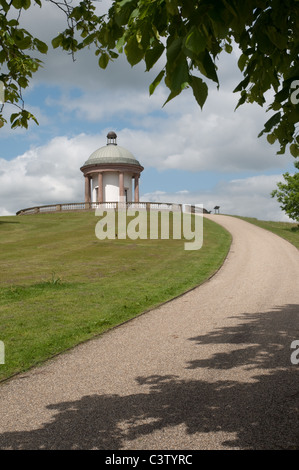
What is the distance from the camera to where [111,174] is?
4978cm

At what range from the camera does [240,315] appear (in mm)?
10289

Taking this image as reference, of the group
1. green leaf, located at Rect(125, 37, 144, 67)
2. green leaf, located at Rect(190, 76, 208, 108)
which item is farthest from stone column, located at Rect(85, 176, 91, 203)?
green leaf, located at Rect(190, 76, 208, 108)

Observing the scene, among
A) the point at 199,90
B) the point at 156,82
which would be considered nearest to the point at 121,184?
the point at 156,82

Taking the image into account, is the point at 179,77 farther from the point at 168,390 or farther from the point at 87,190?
the point at 87,190

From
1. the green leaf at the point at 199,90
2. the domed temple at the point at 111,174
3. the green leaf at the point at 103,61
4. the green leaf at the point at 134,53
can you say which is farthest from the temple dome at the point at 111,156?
the green leaf at the point at 199,90

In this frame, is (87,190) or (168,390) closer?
(168,390)

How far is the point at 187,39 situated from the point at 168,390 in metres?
4.80

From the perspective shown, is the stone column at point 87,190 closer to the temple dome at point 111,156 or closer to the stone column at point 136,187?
the temple dome at point 111,156

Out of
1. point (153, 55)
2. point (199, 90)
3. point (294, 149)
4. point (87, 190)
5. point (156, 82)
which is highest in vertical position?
point (87, 190)

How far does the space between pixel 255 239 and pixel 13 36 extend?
24799mm

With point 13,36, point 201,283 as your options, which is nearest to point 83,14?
point 13,36

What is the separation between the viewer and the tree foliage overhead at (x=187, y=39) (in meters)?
2.07

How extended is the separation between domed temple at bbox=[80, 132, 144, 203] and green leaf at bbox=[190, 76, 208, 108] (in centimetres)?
4696

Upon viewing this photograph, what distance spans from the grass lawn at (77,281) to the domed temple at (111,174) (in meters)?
18.0
